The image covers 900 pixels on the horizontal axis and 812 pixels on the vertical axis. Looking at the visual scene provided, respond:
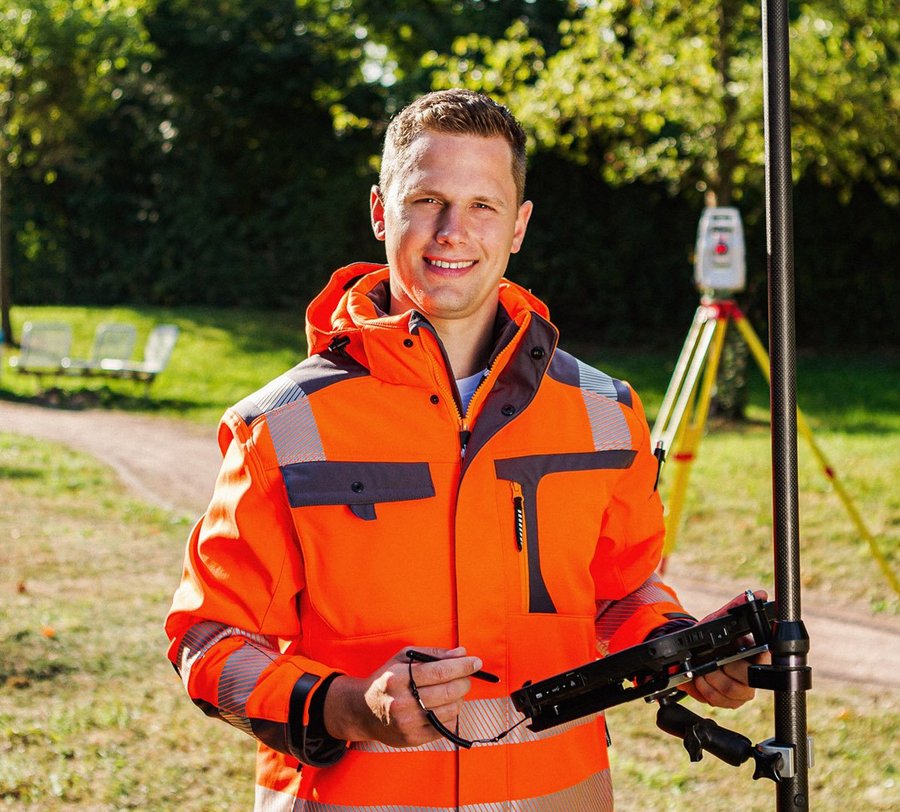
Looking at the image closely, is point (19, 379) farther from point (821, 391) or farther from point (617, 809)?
point (617, 809)

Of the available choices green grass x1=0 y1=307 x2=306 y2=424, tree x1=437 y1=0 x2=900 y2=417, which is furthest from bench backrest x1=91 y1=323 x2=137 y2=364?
tree x1=437 y1=0 x2=900 y2=417

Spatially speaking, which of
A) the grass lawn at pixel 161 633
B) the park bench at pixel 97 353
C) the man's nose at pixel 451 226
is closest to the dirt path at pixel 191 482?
the grass lawn at pixel 161 633

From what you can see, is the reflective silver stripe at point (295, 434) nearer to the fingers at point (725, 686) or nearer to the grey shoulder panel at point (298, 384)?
the grey shoulder panel at point (298, 384)

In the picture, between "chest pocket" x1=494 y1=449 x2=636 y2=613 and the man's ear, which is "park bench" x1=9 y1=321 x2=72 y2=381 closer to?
the man's ear

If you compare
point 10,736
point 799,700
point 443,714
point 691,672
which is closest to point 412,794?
point 443,714

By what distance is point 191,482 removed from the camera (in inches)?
409

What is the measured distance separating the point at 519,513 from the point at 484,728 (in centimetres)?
35

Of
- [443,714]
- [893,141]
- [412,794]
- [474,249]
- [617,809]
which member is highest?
[893,141]

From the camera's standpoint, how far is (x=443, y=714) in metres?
1.66

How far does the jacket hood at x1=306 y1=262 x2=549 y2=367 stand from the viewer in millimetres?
2031

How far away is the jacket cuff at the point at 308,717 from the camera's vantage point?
1807 mm

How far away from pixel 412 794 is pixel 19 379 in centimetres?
1584

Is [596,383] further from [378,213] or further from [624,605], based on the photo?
[378,213]

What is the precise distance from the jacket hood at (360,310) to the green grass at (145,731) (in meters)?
2.71
